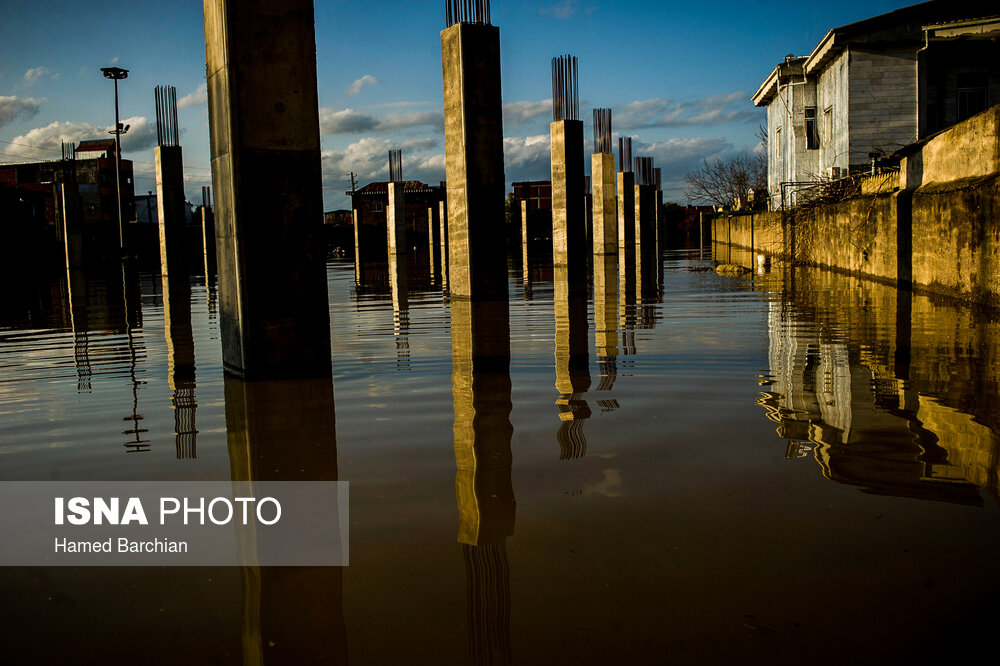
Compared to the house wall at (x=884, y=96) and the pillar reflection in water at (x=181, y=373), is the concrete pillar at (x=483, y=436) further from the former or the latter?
the house wall at (x=884, y=96)

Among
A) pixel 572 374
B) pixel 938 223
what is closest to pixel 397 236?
pixel 938 223

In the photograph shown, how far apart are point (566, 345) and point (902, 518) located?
513 centimetres

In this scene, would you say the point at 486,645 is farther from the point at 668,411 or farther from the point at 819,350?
the point at 819,350

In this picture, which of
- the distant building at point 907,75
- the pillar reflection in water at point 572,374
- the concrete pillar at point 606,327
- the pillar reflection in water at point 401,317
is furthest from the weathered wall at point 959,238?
the distant building at point 907,75

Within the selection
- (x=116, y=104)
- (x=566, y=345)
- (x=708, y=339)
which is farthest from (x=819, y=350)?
(x=116, y=104)

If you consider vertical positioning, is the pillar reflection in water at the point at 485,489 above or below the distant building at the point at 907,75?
below

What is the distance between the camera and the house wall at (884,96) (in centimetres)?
2562

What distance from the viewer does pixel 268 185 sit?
20.4 feet

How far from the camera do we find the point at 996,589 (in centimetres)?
235

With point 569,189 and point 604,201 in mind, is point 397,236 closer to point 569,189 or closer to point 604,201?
point 604,201

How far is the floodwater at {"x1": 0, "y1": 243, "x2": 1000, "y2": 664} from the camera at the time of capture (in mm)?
2215

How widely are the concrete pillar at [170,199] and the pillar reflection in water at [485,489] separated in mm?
20057

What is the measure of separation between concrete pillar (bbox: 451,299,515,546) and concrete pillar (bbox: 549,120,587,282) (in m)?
9.97

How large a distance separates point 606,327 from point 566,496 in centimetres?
625
